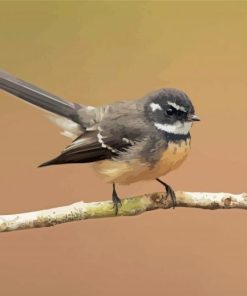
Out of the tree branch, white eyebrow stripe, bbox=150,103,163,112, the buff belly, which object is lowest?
the tree branch

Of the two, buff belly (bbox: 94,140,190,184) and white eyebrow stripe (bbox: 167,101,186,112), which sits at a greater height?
white eyebrow stripe (bbox: 167,101,186,112)

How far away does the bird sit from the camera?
1291 millimetres

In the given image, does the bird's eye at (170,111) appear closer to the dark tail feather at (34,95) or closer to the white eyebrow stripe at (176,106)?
the white eyebrow stripe at (176,106)

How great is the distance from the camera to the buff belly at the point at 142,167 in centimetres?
131

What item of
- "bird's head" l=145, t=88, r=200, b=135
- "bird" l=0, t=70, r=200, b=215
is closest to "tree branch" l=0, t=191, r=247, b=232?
"bird" l=0, t=70, r=200, b=215

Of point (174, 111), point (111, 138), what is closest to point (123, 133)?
point (111, 138)

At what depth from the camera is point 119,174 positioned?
52.6 inches

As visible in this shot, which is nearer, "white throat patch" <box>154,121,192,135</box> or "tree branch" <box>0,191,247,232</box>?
"tree branch" <box>0,191,247,232</box>

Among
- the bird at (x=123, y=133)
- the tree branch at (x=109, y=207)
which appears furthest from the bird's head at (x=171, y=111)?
the tree branch at (x=109, y=207)

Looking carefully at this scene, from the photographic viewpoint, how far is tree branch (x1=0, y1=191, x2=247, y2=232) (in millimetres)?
1189

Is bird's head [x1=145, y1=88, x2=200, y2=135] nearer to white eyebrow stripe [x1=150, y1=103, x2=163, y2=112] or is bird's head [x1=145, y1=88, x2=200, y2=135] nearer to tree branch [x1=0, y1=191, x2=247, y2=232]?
white eyebrow stripe [x1=150, y1=103, x2=163, y2=112]

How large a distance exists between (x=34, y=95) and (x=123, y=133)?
20 cm

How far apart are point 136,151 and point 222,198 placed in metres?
0.20

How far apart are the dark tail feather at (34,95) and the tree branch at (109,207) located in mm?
220
